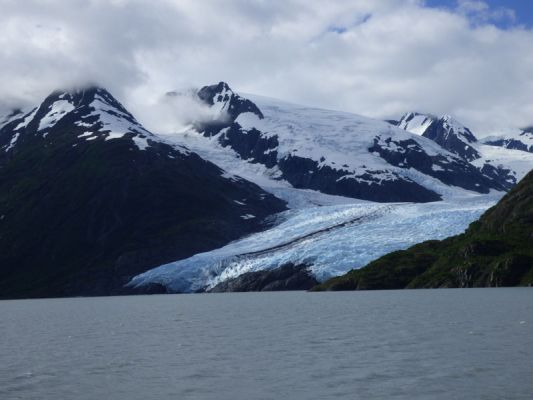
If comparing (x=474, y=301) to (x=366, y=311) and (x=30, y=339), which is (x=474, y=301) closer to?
(x=366, y=311)

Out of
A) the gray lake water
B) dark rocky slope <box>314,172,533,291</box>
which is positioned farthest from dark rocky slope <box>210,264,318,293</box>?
the gray lake water

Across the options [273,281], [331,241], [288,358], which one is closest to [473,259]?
[331,241]

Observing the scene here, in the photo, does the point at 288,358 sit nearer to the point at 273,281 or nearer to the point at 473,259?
the point at 473,259

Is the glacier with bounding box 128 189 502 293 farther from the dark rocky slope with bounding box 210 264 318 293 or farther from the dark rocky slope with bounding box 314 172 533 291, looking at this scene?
the dark rocky slope with bounding box 314 172 533 291

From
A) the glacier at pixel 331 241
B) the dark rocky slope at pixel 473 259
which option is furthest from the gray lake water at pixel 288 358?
the glacier at pixel 331 241

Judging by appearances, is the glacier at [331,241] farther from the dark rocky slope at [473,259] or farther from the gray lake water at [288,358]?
the gray lake water at [288,358]

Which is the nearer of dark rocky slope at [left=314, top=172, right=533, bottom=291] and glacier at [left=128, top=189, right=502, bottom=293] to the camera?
dark rocky slope at [left=314, top=172, right=533, bottom=291]
